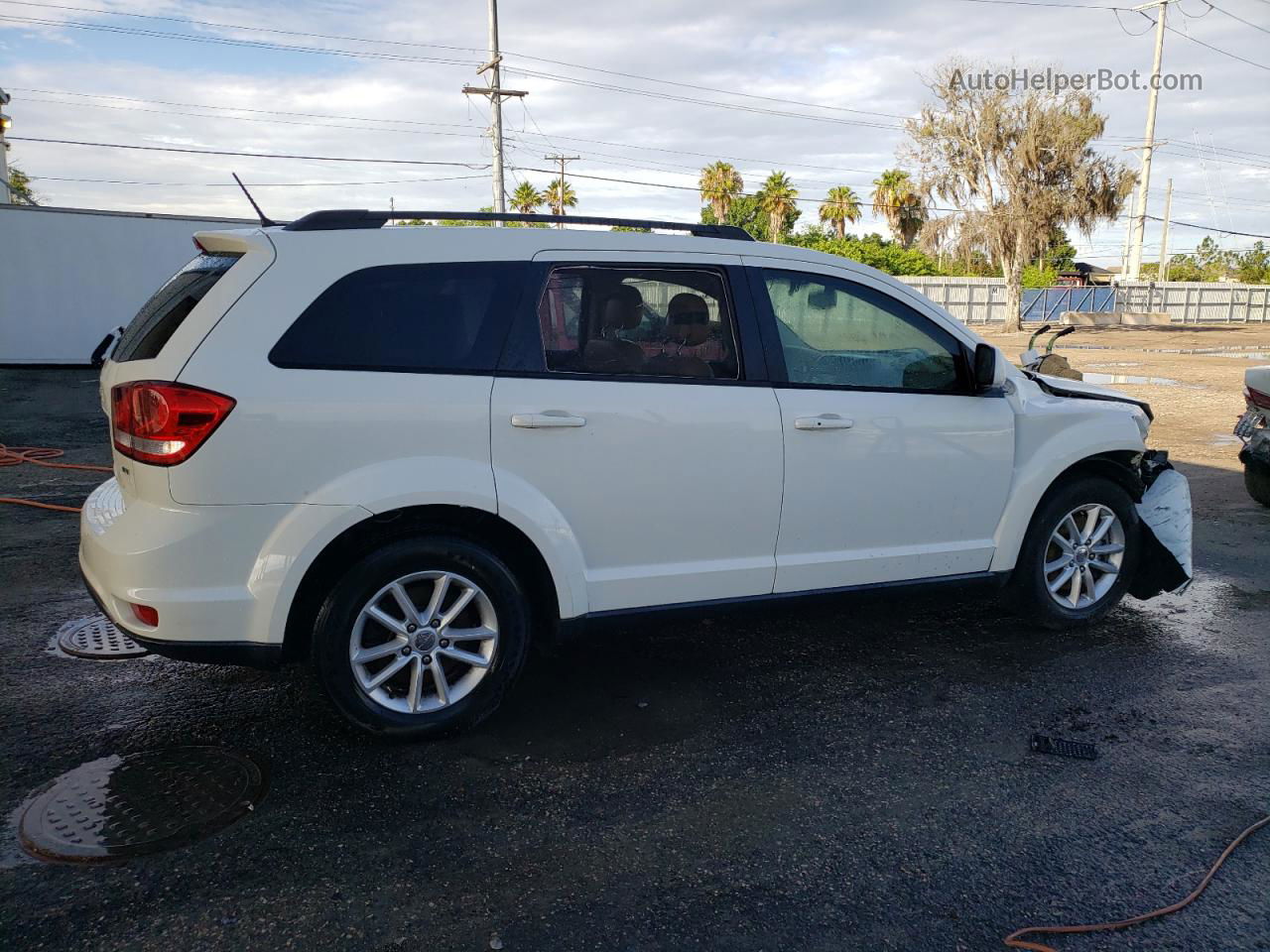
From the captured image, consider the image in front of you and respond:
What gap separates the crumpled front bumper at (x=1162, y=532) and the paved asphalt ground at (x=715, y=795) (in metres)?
0.26

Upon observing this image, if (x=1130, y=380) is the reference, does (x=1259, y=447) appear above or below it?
above

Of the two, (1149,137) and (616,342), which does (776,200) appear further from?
(616,342)

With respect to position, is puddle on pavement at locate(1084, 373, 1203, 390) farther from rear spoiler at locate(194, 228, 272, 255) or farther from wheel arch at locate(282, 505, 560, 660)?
rear spoiler at locate(194, 228, 272, 255)

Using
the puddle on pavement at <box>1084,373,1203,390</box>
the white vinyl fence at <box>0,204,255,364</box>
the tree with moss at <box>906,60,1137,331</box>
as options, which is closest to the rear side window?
the puddle on pavement at <box>1084,373,1203,390</box>

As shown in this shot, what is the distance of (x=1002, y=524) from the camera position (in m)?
4.74

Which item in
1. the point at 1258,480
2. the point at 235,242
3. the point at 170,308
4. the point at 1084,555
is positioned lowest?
the point at 1258,480

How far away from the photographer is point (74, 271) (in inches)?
797

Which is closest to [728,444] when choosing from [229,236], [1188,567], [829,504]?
[829,504]

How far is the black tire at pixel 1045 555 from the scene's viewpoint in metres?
4.88

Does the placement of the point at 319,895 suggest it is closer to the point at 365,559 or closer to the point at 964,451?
the point at 365,559

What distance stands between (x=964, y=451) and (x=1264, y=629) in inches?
82.7

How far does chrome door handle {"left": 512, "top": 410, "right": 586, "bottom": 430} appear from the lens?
372 cm

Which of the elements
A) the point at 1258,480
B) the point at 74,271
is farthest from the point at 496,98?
the point at 1258,480

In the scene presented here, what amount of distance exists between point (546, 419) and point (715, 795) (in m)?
1.48
